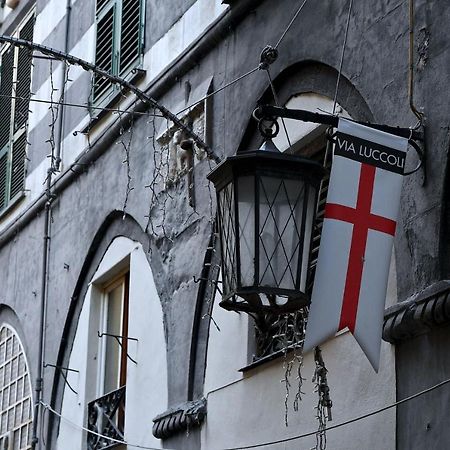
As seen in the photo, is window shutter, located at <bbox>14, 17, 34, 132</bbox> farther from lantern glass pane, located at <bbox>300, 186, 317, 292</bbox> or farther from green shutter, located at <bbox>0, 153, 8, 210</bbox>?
lantern glass pane, located at <bbox>300, 186, 317, 292</bbox>

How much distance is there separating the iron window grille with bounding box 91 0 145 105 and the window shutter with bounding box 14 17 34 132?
2289 mm

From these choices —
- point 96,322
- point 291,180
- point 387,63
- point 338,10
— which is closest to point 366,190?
point 291,180

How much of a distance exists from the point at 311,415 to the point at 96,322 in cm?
481

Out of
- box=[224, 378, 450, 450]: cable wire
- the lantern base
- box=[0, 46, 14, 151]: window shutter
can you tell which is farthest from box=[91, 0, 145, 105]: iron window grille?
the lantern base

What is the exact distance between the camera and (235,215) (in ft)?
25.1

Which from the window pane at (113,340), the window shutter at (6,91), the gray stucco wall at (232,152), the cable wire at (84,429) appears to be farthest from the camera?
the window shutter at (6,91)

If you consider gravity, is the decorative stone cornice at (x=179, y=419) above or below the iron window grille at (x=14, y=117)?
below

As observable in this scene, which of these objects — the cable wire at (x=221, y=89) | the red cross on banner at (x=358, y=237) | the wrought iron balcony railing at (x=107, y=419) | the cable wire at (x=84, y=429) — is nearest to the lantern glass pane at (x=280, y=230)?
the red cross on banner at (x=358, y=237)

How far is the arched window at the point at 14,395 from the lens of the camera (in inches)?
583

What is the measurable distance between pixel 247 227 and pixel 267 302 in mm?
430

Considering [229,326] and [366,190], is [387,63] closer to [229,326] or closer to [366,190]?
[366,190]

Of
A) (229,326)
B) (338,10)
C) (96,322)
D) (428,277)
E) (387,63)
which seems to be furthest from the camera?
(96,322)

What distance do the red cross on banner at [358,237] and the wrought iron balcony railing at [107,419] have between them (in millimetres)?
5356

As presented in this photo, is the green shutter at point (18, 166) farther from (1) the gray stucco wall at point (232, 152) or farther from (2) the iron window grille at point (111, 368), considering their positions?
(2) the iron window grille at point (111, 368)
